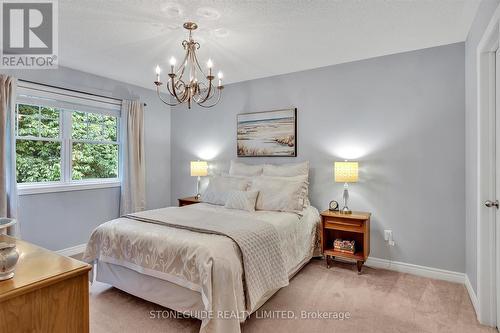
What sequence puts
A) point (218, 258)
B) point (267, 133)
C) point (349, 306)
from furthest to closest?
point (267, 133) → point (349, 306) → point (218, 258)

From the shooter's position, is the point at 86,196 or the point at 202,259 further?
the point at 86,196

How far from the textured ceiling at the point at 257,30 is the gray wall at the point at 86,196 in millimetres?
358

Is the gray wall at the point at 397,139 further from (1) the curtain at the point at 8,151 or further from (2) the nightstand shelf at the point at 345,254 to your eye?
(1) the curtain at the point at 8,151

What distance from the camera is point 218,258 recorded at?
1890 mm

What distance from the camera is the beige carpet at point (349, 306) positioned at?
2.06 metres

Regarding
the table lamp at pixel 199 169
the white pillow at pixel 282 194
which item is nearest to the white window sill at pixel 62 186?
the table lamp at pixel 199 169

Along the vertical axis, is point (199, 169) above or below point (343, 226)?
above

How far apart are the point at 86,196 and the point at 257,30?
3192 millimetres

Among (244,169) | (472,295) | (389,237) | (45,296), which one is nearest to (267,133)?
(244,169)

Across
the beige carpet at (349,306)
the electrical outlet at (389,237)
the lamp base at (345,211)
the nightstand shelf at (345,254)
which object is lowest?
the beige carpet at (349,306)

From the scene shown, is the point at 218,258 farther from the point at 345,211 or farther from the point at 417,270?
the point at 417,270

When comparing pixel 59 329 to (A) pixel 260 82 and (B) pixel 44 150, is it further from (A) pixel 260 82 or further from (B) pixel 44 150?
(A) pixel 260 82

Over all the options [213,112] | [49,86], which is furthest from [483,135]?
[49,86]

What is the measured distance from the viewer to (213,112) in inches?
181
